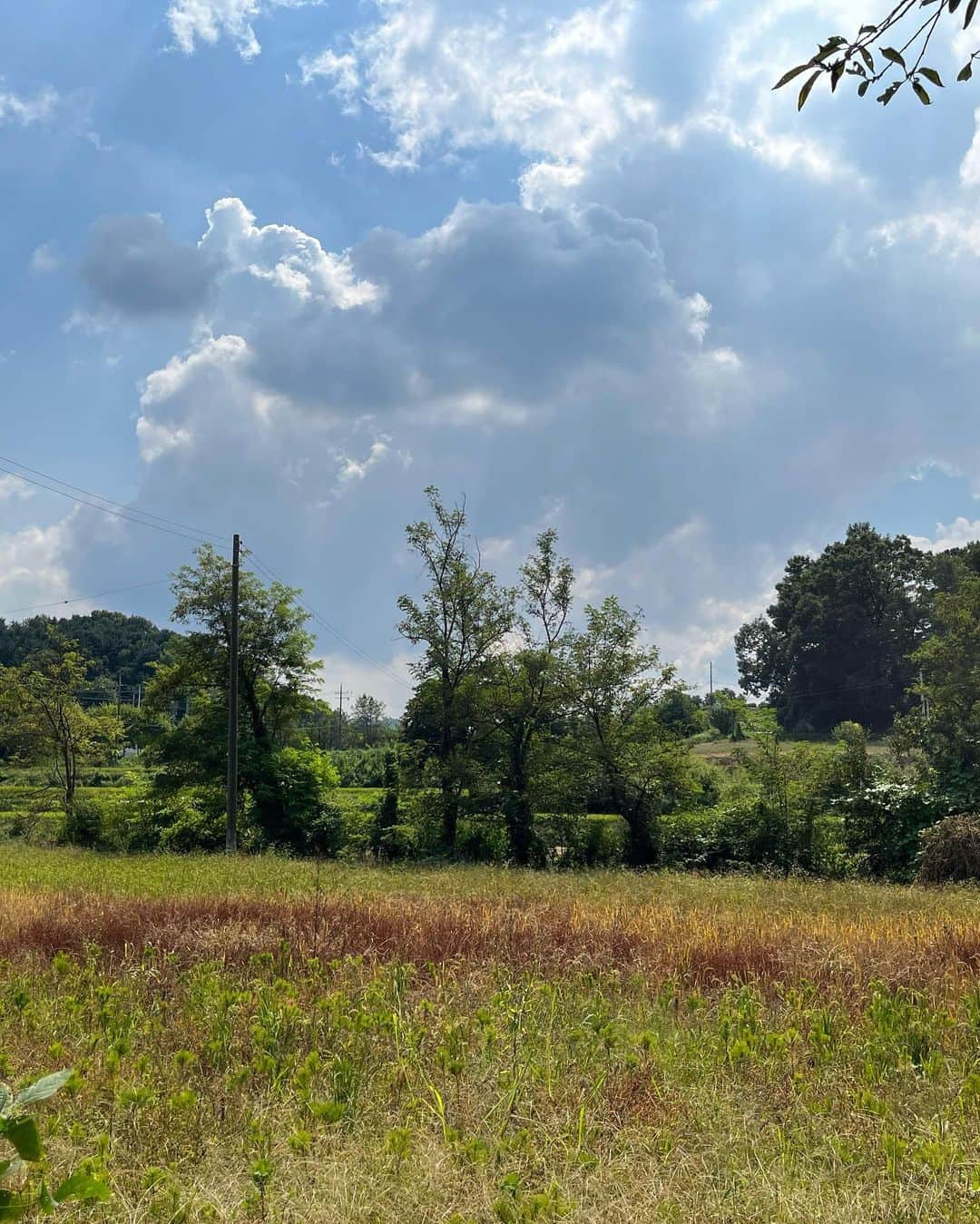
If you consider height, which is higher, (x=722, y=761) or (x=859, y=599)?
(x=859, y=599)

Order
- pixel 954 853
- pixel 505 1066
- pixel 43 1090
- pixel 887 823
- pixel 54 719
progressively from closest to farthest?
pixel 43 1090 < pixel 505 1066 < pixel 954 853 < pixel 887 823 < pixel 54 719

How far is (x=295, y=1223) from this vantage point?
319 cm

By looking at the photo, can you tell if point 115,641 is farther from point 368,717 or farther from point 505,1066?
point 505,1066

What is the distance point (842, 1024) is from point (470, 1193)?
316 cm

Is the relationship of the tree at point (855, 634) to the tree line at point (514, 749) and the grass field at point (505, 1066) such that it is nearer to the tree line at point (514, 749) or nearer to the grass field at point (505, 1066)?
the tree line at point (514, 749)

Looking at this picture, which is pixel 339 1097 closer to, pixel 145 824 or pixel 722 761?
pixel 145 824

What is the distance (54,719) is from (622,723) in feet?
79.6

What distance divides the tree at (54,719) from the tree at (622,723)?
70.7 ft

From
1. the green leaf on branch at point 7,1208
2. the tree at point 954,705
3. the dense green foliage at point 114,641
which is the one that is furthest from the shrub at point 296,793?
the dense green foliage at point 114,641

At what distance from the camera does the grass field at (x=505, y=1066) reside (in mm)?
3430

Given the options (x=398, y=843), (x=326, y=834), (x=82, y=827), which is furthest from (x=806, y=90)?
(x=82, y=827)

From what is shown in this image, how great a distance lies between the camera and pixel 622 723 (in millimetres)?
27188

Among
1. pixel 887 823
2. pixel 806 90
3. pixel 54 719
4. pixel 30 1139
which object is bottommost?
pixel 887 823

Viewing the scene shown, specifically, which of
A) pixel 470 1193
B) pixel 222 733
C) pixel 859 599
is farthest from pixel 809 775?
pixel 859 599
